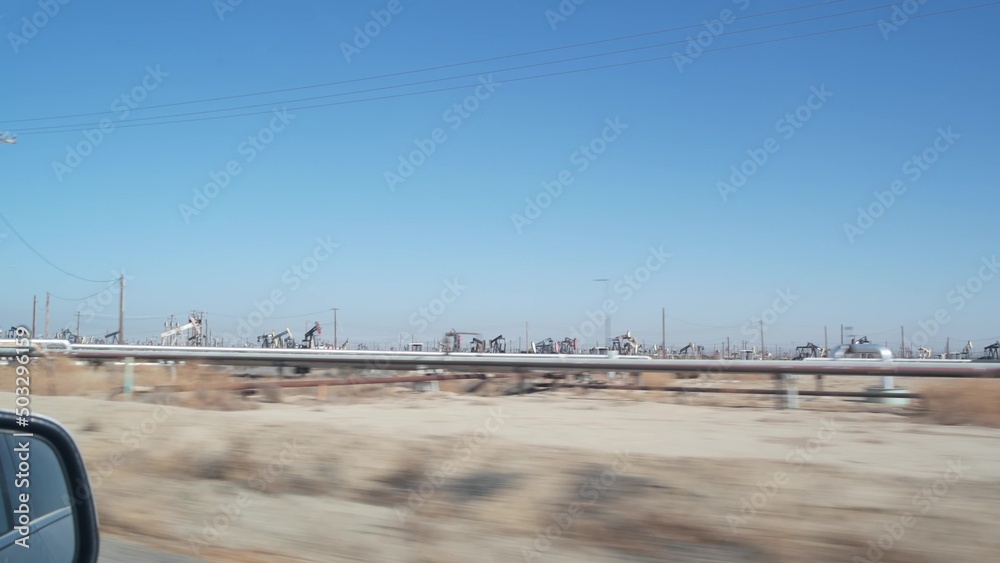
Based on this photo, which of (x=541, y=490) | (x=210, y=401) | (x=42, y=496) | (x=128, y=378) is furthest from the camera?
(x=128, y=378)

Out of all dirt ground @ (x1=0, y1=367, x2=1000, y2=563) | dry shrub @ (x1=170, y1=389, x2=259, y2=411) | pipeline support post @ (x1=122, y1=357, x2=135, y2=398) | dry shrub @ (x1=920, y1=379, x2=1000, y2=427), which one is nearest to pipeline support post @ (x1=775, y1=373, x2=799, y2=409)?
dry shrub @ (x1=920, y1=379, x2=1000, y2=427)

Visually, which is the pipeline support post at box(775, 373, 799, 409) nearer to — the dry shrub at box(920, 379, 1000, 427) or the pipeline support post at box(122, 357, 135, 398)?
the dry shrub at box(920, 379, 1000, 427)

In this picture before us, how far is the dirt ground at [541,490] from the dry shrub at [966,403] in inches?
19.4

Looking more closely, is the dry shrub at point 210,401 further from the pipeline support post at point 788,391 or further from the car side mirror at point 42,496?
the car side mirror at point 42,496

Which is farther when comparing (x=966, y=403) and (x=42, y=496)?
(x=966, y=403)

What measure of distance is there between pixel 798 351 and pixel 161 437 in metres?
53.4

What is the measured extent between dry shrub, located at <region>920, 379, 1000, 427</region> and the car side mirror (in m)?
13.3

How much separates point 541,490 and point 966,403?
9.84m

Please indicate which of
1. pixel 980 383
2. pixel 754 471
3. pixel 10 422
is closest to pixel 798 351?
pixel 980 383

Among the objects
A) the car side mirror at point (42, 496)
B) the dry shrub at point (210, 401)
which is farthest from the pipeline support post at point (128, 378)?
the car side mirror at point (42, 496)

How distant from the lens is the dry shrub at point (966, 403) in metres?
12.8

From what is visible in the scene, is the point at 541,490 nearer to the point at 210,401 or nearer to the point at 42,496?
the point at 42,496

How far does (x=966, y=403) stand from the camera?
1323cm

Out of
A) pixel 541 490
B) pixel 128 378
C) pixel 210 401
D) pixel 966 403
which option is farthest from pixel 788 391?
pixel 128 378
